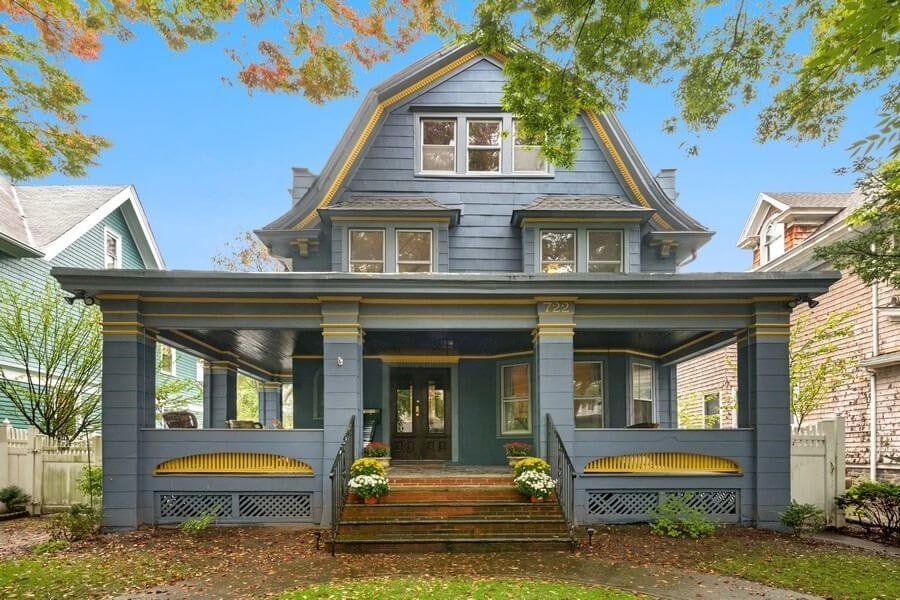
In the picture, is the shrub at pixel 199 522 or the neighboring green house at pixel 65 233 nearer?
the shrub at pixel 199 522

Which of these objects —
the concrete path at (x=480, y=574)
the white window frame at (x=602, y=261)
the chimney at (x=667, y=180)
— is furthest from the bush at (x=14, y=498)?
the chimney at (x=667, y=180)

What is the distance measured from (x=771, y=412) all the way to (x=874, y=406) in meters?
6.89

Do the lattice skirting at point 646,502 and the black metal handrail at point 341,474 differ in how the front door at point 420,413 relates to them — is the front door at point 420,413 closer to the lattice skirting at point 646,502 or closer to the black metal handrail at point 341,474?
the black metal handrail at point 341,474

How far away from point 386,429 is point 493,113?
677 cm

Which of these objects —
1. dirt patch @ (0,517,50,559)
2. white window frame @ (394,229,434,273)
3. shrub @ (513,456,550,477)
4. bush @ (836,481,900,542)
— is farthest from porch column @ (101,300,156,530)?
bush @ (836,481,900,542)

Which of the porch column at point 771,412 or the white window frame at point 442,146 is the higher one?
the white window frame at point 442,146

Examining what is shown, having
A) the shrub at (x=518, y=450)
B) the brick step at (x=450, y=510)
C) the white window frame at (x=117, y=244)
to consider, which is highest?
the white window frame at (x=117, y=244)

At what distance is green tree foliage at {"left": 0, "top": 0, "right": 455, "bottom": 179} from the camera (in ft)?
27.0

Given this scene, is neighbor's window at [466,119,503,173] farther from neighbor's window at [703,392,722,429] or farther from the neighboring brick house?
neighbor's window at [703,392,722,429]

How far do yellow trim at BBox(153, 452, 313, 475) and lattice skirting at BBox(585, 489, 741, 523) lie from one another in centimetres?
444

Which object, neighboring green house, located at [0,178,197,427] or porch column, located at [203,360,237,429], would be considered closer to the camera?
porch column, located at [203,360,237,429]

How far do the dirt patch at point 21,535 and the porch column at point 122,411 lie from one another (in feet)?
3.59

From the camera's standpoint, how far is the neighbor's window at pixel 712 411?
20109 mm

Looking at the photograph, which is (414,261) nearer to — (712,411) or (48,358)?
(48,358)
